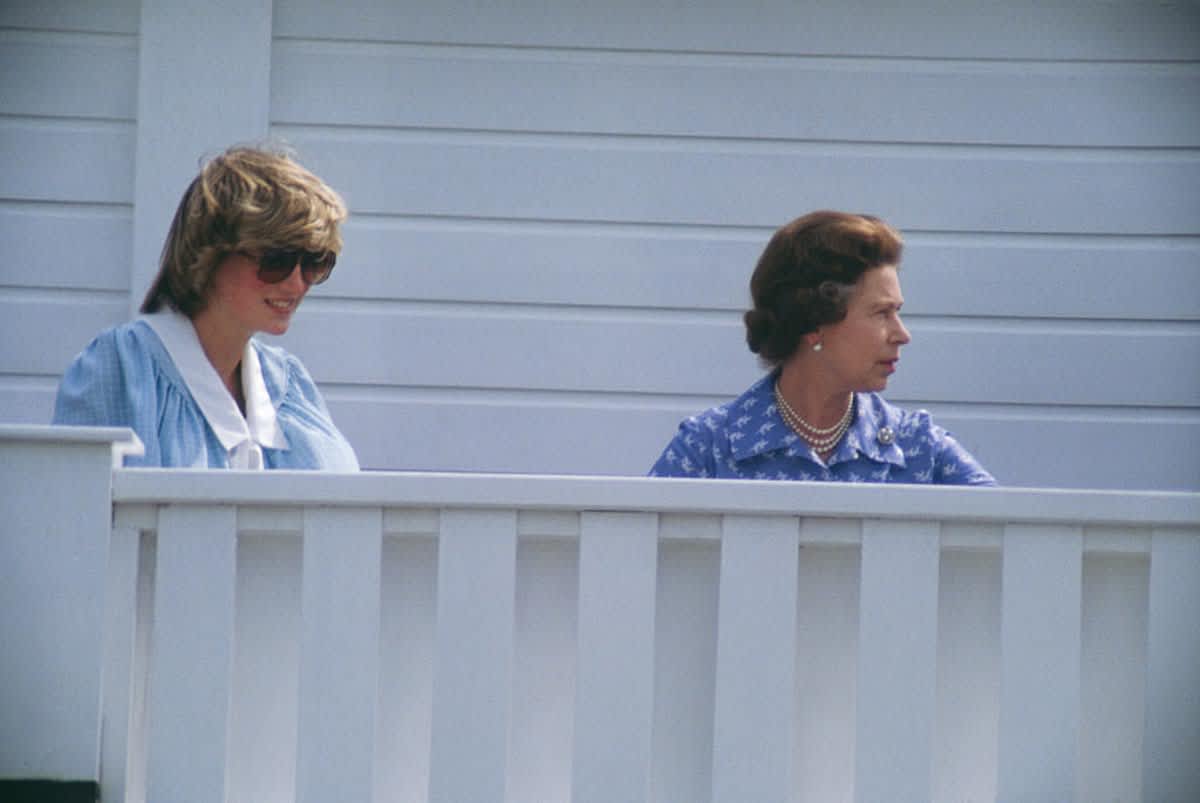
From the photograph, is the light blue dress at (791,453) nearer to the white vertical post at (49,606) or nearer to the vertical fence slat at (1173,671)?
the vertical fence slat at (1173,671)

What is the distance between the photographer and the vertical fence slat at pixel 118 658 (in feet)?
8.41

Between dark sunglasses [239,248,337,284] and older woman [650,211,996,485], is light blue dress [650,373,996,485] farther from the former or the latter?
dark sunglasses [239,248,337,284]

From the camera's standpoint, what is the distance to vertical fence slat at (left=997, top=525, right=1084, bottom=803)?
8.50ft

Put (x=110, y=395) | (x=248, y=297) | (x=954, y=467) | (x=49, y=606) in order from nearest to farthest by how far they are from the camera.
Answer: (x=49, y=606), (x=110, y=395), (x=248, y=297), (x=954, y=467)

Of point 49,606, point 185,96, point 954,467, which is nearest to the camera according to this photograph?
point 49,606

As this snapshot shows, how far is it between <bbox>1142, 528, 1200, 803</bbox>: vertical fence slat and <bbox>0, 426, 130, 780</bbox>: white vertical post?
1.40m

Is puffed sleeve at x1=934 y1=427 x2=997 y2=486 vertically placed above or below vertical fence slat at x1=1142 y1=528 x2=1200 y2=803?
above

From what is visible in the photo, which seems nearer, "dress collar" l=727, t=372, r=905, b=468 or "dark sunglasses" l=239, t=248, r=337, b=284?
"dark sunglasses" l=239, t=248, r=337, b=284

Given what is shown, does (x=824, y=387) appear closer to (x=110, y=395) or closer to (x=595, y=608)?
(x=595, y=608)

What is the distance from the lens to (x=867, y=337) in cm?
346

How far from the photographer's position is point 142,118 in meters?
4.05

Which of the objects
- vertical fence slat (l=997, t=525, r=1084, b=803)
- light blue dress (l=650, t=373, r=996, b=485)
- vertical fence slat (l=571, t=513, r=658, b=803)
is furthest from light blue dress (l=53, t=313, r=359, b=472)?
vertical fence slat (l=997, t=525, r=1084, b=803)

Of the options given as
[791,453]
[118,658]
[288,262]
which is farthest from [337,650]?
[791,453]

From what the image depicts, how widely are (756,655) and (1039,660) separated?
38cm
